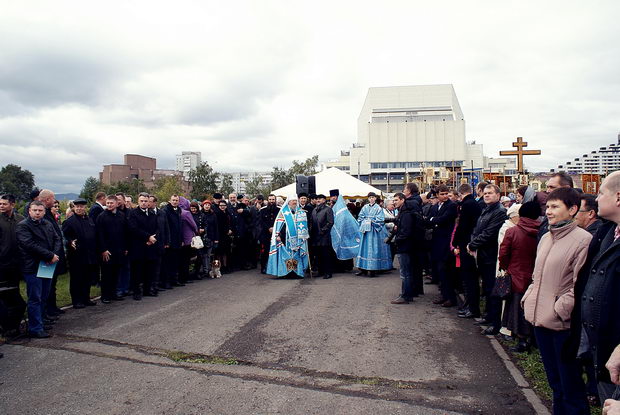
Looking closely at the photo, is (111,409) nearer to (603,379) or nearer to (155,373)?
(155,373)

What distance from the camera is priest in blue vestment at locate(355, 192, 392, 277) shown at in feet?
37.4

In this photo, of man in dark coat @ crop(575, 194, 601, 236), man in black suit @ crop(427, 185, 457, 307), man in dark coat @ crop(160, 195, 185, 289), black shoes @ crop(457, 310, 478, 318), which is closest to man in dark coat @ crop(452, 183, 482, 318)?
black shoes @ crop(457, 310, 478, 318)

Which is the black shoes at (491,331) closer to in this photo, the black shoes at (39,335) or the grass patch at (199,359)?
the grass patch at (199,359)

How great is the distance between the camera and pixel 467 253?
277 inches

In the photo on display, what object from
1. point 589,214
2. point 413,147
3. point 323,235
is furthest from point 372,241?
point 413,147

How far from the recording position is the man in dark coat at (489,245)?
6324 mm

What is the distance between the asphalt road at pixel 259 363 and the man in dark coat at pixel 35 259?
0.96 ft

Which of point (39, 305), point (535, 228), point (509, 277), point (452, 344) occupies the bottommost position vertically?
point (452, 344)

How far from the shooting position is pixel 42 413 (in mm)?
3902

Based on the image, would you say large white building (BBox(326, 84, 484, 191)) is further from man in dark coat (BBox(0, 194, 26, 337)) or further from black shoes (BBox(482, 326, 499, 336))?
man in dark coat (BBox(0, 194, 26, 337))

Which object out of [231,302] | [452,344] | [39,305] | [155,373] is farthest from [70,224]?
[452,344]

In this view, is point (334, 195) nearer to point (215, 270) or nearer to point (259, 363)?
Answer: point (215, 270)

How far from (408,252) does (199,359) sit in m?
4.33

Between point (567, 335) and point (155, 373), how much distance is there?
389 centimetres
